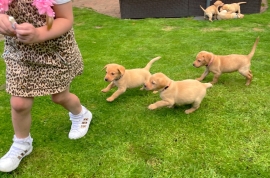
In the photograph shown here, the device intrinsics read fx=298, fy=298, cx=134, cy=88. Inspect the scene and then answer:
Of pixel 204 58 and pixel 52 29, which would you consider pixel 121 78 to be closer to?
pixel 204 58

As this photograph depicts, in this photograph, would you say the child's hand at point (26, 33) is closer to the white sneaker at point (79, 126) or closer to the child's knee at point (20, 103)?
the child's knee at point (20, 103)

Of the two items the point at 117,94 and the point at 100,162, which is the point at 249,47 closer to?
the point at 117,94

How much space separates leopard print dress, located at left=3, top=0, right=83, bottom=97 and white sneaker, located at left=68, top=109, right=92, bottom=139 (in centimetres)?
59

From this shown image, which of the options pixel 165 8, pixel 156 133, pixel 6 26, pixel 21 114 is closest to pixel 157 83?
pixel 156 133

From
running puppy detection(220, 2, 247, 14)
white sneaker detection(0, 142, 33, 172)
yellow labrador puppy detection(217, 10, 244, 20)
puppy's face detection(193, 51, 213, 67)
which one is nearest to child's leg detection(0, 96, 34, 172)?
white sneaker detection(0, 142, 33, 172)

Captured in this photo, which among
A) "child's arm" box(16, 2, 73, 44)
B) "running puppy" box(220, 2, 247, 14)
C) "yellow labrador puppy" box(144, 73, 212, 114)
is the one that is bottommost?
"yellow labrador puppy" box(144, 73, 212, 114)

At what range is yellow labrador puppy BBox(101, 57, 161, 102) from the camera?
3244 mm

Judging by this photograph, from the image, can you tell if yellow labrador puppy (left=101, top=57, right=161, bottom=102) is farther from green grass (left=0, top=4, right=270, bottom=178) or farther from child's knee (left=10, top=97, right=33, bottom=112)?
child's knee (left=10, top=97, right=33, bottom=112)

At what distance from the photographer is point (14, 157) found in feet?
7.68

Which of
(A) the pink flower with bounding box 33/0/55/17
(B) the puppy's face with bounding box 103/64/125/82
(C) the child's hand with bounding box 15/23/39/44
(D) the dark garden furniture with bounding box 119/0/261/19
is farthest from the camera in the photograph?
(D) the dark garden furniture with bounding box 119/0/261/19

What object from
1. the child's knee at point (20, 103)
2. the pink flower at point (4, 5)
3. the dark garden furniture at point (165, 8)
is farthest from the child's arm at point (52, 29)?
the dark garden furniture at point (165, 8)

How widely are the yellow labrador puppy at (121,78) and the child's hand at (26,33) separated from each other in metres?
1.47

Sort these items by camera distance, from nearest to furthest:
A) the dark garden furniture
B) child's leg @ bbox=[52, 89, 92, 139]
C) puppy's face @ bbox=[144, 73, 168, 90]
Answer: child's leg @ bbox=[52, 89, 92, 139] < puppy's face @ bbox=[144, 73, 168, 90] < the dark garden furniture

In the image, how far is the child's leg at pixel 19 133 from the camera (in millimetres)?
2191
